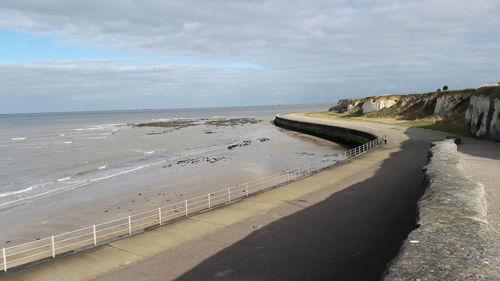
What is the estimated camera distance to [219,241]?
938 cm

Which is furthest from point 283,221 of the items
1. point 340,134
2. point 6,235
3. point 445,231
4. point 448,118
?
point 448,118

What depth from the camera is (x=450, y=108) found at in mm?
47000

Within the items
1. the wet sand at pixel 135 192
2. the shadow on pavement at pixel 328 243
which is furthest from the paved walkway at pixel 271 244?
the wet sand at pixel 135 192

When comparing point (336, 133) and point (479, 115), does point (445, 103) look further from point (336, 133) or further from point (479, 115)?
point (479, 115)

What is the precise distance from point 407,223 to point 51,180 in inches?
969

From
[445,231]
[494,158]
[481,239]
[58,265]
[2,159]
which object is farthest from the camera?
[2,159]

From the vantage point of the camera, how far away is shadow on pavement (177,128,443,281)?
743 centimetres

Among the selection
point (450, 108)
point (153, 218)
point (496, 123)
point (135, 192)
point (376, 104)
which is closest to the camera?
point (153, 218)

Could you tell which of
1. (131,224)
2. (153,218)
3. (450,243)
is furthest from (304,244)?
(153,218)

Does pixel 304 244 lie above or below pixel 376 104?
below

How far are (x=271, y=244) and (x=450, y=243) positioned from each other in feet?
15.1

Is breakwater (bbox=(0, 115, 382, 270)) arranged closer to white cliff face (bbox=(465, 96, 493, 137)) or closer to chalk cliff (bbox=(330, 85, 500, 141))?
white cliff face (bbox=(465, 96, 493, 137))

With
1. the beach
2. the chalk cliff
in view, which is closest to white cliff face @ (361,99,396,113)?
the chalk cliff

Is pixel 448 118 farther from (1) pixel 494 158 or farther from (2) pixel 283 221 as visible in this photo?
(2) pixel 283 221
